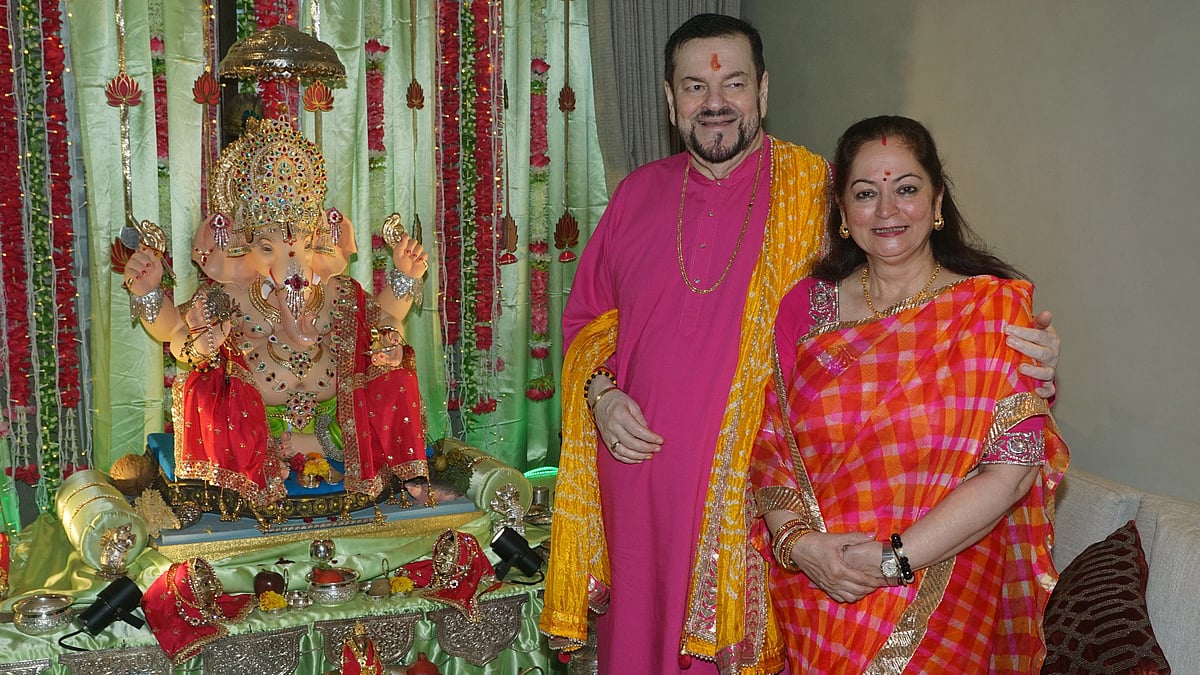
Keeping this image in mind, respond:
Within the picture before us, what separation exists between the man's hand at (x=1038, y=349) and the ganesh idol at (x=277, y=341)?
2035mm

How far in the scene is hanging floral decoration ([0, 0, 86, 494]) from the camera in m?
3.56

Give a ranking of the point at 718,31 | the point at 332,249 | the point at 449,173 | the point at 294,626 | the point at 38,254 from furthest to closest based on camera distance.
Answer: the point at 449,173, the point at 38,254, the point at 332,249, the point at 294,626, the point at 718,31

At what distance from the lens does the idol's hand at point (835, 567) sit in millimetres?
1910

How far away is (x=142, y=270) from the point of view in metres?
3.17

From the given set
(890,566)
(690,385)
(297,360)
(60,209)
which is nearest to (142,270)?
(297,360)

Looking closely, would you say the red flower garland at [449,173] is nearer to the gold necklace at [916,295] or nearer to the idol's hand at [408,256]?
the idol's hand at [408,256]

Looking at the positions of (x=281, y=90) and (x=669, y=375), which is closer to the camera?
(x=669, y=375)

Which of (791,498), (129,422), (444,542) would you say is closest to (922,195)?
(791,498)

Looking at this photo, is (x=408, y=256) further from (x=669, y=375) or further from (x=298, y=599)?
(x=669, y=375)

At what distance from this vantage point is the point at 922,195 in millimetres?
1971

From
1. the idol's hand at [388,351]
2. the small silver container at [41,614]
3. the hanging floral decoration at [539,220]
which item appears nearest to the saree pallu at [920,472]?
the idol's hand at [388,351]

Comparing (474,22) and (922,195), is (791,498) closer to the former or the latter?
(922,195)

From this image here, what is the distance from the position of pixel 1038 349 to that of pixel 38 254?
322 centimetres

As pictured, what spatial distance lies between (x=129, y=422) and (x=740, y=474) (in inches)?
103
